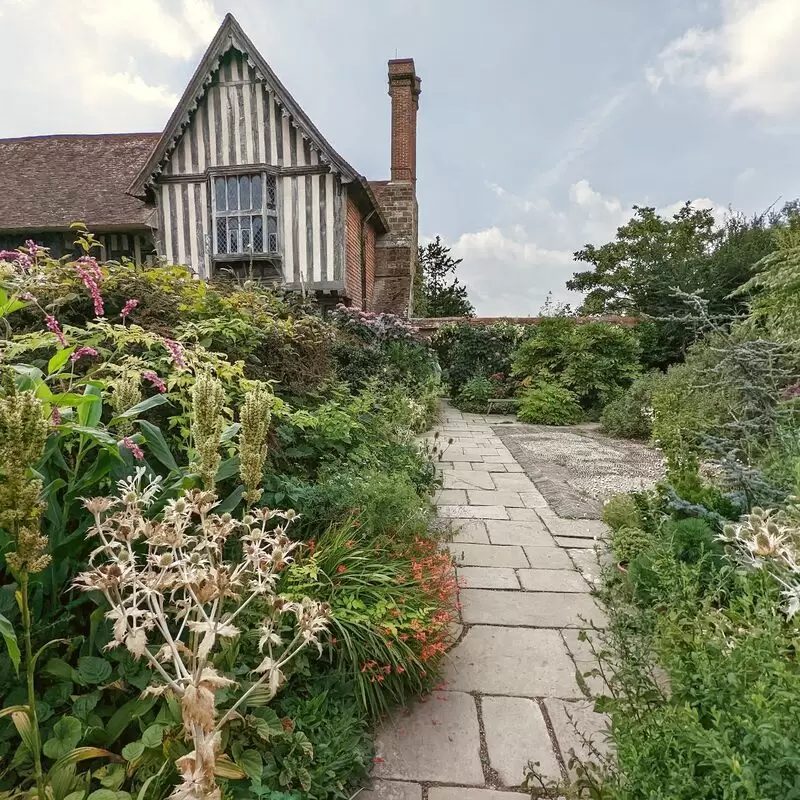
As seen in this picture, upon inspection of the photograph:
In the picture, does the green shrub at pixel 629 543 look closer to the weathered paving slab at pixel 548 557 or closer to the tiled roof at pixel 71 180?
the weathered paving slab at pixel 548 557

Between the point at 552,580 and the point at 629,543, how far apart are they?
51cm

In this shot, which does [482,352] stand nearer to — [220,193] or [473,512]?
[220,193]

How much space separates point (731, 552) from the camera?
2164mm

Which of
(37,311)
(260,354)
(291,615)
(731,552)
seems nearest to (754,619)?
(731,552)

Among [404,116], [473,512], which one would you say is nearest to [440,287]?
[404,116]

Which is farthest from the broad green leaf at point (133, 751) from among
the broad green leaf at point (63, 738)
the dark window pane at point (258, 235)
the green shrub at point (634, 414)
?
the dark window pane at point (258, 235)

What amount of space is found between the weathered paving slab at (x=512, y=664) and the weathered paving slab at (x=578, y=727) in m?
0.06

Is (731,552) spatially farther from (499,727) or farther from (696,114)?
(696,114)

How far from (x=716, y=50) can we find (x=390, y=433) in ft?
13.9

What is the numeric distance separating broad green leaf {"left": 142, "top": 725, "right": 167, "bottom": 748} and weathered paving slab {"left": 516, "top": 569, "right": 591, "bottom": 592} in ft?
6.61

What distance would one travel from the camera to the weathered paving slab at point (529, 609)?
2.47 meters

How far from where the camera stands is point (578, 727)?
180 centimetres

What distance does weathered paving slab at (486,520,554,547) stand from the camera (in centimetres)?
345

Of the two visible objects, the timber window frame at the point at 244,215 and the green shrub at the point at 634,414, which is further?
the timber window frame at the point at 244,215
